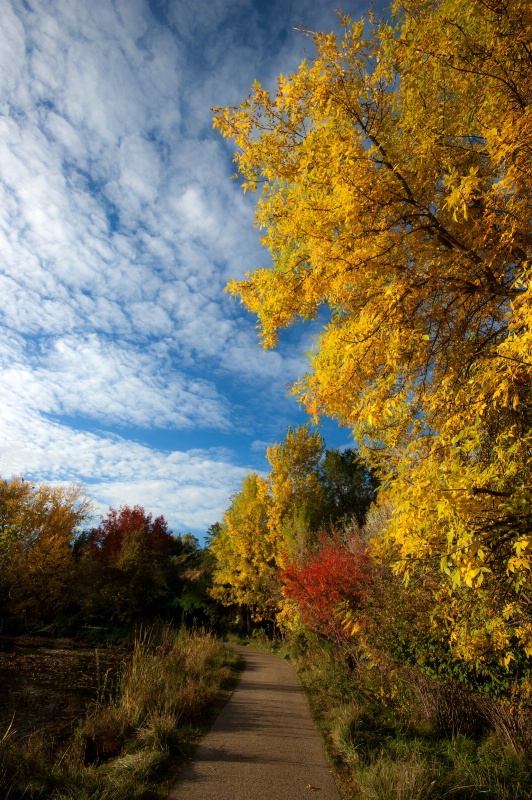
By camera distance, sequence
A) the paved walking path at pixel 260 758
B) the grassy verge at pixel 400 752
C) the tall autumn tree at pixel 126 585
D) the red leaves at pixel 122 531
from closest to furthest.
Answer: the grassy verge at pixel 400 752 → the paved walking path at pixel 260 758 → the tall autumn tree at pixel 126 585 → the red leaves at pixel 122 531

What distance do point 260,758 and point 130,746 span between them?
1.62 m

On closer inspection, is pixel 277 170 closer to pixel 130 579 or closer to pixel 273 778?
pixel 273 778

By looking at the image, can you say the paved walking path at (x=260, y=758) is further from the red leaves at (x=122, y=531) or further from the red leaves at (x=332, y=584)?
the red leaves at (x=122, y=531)

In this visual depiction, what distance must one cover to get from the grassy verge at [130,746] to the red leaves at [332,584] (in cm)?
310

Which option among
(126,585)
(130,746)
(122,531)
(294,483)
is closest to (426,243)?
(130,746)

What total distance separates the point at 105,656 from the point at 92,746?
12.1 meters

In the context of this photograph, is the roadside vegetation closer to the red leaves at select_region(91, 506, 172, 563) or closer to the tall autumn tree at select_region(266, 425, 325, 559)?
the tall autumn tree at select_region(266, 425, 325, 559)

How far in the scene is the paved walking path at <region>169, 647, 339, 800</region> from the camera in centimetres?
426

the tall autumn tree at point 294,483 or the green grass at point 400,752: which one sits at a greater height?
the tall autumn tree at point 294,483

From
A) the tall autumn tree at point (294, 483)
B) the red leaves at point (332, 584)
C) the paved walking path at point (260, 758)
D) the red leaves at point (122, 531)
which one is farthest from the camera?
the red leaves at point (122, 531)

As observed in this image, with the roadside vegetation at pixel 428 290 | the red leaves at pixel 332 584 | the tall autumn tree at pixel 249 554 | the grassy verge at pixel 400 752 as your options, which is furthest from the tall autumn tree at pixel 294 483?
the roadside vegetation at pixel 428 290

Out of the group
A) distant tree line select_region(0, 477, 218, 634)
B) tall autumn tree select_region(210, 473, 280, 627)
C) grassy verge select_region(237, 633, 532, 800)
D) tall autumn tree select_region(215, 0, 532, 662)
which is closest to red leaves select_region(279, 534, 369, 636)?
grassy verge select_region(237, 633, 532, 800)

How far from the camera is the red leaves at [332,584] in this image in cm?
970

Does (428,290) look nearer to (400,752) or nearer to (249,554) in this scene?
(400,752)
